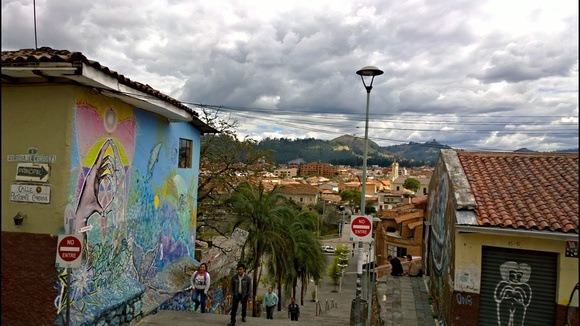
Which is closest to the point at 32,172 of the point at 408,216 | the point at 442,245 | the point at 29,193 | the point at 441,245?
the point at 29,193

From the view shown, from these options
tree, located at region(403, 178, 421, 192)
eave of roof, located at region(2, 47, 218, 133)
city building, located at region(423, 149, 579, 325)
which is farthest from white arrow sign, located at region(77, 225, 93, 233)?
tree, located at region(403, 178, 421, 192)

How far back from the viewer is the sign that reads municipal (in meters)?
8.34

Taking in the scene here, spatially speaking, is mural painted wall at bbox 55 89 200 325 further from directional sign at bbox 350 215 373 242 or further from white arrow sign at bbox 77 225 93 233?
directional sign at bbox 350 215 373 242

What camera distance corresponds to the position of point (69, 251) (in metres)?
7.32

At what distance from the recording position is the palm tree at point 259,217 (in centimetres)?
1773

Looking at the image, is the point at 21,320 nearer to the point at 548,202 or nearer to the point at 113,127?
the point at 113,127

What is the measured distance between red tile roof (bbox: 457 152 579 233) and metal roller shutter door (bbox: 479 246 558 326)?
0.81 m

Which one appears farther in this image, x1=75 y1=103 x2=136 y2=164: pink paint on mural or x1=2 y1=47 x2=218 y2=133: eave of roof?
x1=75 y1=103 x2=136 y2=164: pink paint on mural

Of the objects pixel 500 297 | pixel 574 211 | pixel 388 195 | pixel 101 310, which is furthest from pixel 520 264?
pixel 388 195

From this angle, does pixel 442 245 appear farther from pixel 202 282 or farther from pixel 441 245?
pixel 202 282

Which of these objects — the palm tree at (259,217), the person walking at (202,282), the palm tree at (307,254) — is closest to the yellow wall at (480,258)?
the person walking at (202,282)

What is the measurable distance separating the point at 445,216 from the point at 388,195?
298 ft

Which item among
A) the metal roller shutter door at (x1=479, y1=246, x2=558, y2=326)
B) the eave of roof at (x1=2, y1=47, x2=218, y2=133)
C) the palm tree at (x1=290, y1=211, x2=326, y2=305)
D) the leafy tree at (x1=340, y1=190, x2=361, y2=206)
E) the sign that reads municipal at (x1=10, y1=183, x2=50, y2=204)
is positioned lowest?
the leafy tree at (x1=340, y1=190, x2=361, y2=206)

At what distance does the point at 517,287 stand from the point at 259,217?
994cm
